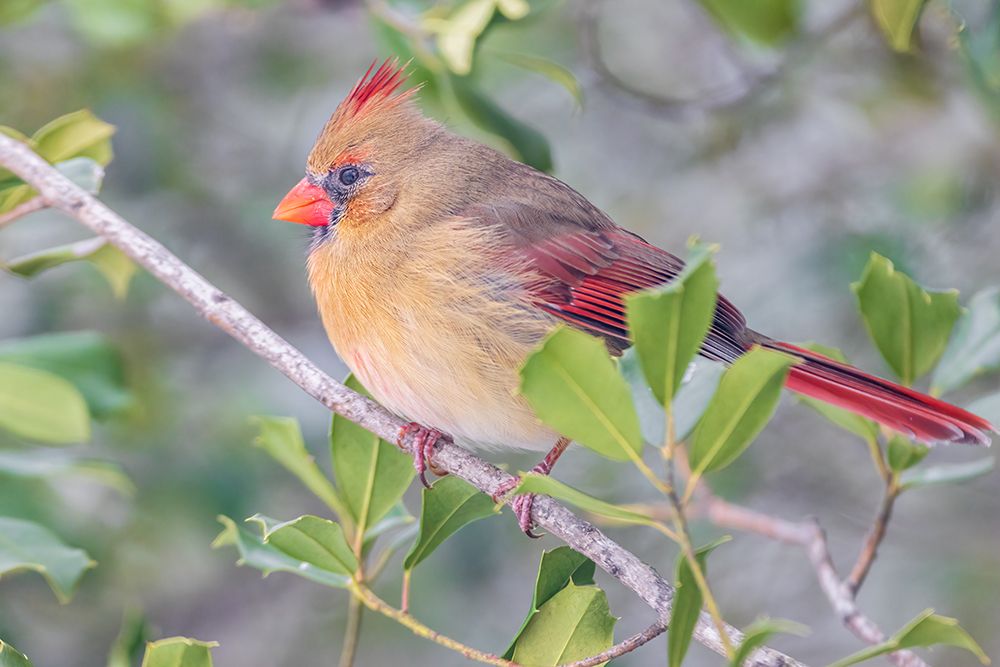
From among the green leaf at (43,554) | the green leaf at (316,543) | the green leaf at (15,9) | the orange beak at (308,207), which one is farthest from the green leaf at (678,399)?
the green leaf at (15,9)

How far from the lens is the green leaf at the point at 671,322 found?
148 centimetres

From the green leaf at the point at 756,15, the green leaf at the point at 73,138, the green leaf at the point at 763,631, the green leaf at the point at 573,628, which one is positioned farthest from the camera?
the green leaf at the point at 756,15

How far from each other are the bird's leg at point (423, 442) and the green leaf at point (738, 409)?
103cm

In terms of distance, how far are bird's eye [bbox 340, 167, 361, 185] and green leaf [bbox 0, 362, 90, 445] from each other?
880 mm

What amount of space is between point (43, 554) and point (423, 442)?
0.80 m

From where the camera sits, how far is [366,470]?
7.53ft

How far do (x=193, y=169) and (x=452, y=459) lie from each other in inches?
97.7

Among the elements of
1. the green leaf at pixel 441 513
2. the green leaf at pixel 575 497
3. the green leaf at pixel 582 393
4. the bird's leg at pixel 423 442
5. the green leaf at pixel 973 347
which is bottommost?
the bird's leg at pixel 423 442

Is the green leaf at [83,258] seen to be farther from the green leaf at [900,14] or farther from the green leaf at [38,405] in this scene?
the green leaf at [900,14]

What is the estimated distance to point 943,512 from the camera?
14.1ft

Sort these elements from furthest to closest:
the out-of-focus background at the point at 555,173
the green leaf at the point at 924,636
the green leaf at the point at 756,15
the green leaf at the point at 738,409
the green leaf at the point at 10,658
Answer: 1. the out-of-focus background at the point at 555,173
2. the green leaf at the point at 756,15
3. the green leaf at the point at 10,658
4. the green leaf at the point at 738,409
5. the green leaf at the point at 924,636

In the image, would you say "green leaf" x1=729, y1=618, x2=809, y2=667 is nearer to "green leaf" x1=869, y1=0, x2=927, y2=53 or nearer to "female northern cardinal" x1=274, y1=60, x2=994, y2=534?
"female northern cardinal" x1=274, y1=60, x2=994, y2=534

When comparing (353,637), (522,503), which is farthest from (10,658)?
(522,503)

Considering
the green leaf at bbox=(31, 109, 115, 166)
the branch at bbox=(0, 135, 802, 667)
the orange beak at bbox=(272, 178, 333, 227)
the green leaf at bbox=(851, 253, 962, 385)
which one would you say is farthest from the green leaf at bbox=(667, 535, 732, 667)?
the green leaf at bbox=(31, 109, 115, 166)
